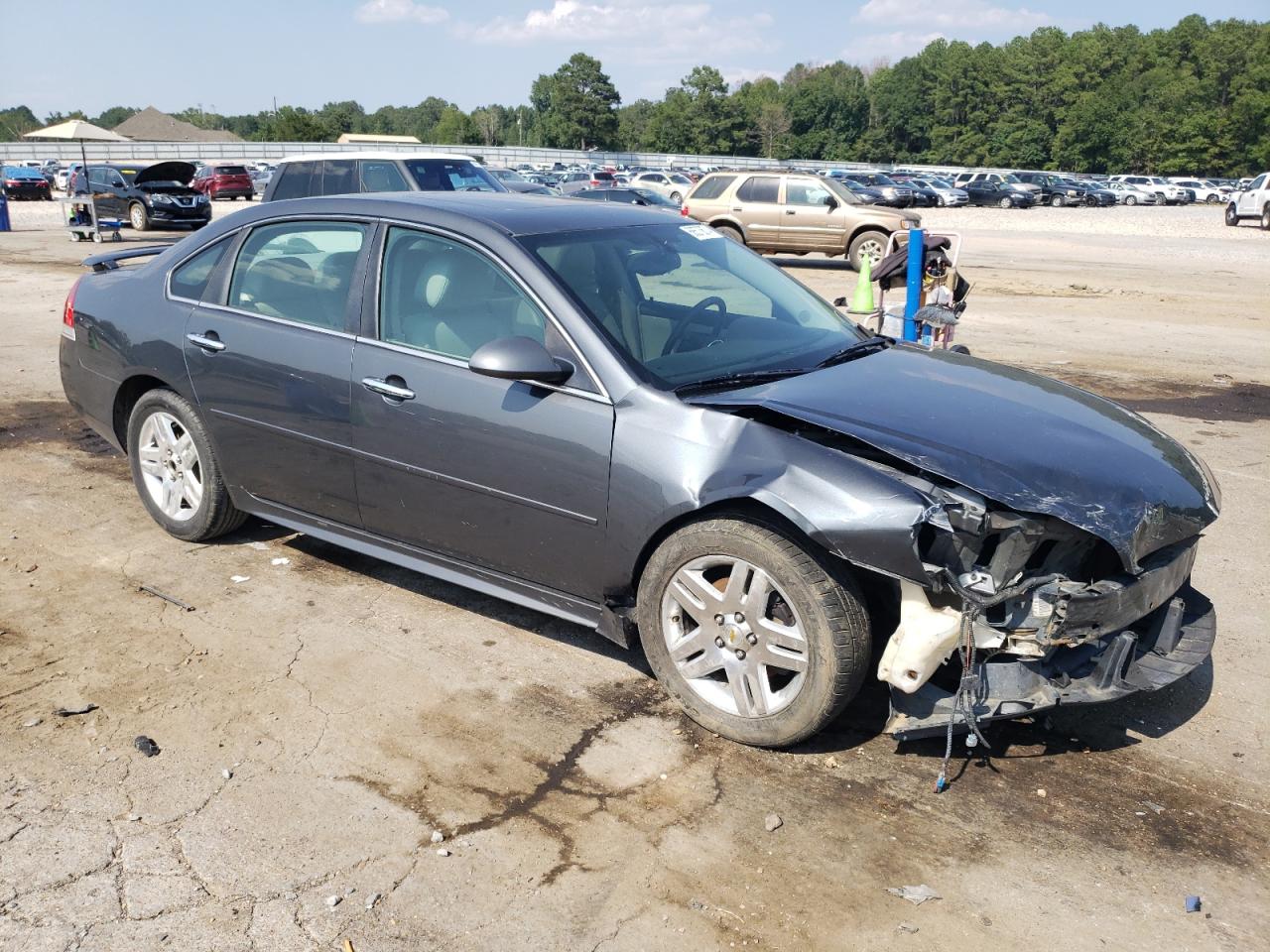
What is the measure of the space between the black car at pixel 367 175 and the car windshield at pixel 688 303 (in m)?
10.2

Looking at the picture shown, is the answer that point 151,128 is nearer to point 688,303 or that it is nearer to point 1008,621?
point 688,303

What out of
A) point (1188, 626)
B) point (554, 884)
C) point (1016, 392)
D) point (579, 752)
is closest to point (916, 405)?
point (1016, 392)

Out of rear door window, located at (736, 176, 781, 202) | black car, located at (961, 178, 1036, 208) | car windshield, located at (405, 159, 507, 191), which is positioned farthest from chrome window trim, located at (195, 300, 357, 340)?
black car, located at (961, 178, 1036, 208)

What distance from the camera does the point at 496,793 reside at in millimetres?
3375

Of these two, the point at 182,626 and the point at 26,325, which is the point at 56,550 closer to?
the point at 182,626

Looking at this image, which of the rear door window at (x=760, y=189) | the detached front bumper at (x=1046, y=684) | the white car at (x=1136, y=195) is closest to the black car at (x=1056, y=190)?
the white car at (x=1136, y=195)

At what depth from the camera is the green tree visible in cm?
12550

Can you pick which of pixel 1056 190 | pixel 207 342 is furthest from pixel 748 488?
pixel 1056 190

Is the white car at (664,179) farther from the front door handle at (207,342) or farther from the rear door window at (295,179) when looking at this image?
the front door handle at (207,342)

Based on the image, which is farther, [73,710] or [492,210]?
[492,210]

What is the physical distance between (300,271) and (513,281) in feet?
3.99

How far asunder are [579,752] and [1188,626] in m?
2.14

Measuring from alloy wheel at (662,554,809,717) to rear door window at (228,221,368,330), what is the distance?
191cm

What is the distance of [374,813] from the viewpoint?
10.7ft
